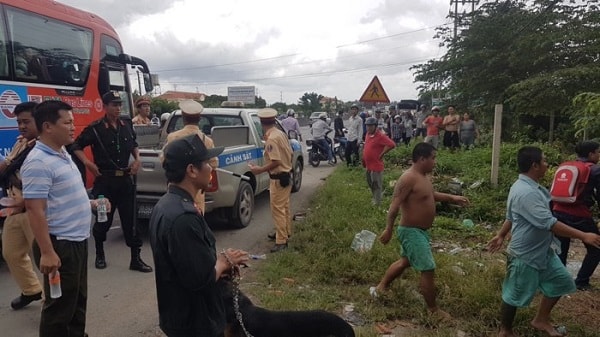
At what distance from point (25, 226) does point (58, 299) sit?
1.28m

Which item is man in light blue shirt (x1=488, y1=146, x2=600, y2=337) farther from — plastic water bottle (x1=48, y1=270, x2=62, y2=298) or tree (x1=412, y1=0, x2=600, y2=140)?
tree (x1=412, y1=0, x2=600, y2=140)

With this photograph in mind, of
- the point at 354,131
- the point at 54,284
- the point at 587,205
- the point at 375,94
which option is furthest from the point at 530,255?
the point at 375,94

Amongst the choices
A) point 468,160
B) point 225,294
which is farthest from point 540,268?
point 468,160

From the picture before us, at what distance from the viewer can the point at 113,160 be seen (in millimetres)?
4699

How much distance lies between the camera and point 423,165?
3.83 metres

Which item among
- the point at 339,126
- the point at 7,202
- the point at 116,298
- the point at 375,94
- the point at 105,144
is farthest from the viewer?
the point at 339,126

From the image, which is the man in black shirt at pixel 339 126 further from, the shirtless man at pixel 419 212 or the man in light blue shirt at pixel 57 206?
the man in light blue shirt at pixel 57 206

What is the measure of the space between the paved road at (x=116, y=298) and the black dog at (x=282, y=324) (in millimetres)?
1491

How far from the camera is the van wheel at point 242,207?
6605 mm

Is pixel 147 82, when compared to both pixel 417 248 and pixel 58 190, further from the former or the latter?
pixel 417 248

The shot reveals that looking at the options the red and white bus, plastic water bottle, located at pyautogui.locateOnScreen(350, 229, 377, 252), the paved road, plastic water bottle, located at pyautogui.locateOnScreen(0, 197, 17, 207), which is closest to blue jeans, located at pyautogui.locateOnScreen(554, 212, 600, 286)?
plastic water bottle, located at pyautogui.locateOnScreen(350, 229, 377, 252)

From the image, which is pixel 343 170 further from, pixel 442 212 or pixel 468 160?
pixel 442 212

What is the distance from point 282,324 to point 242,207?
4332mm

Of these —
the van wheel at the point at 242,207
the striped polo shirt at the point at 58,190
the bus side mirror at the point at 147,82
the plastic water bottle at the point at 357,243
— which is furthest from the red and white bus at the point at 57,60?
the plastic water bottle at the point at 357,243
